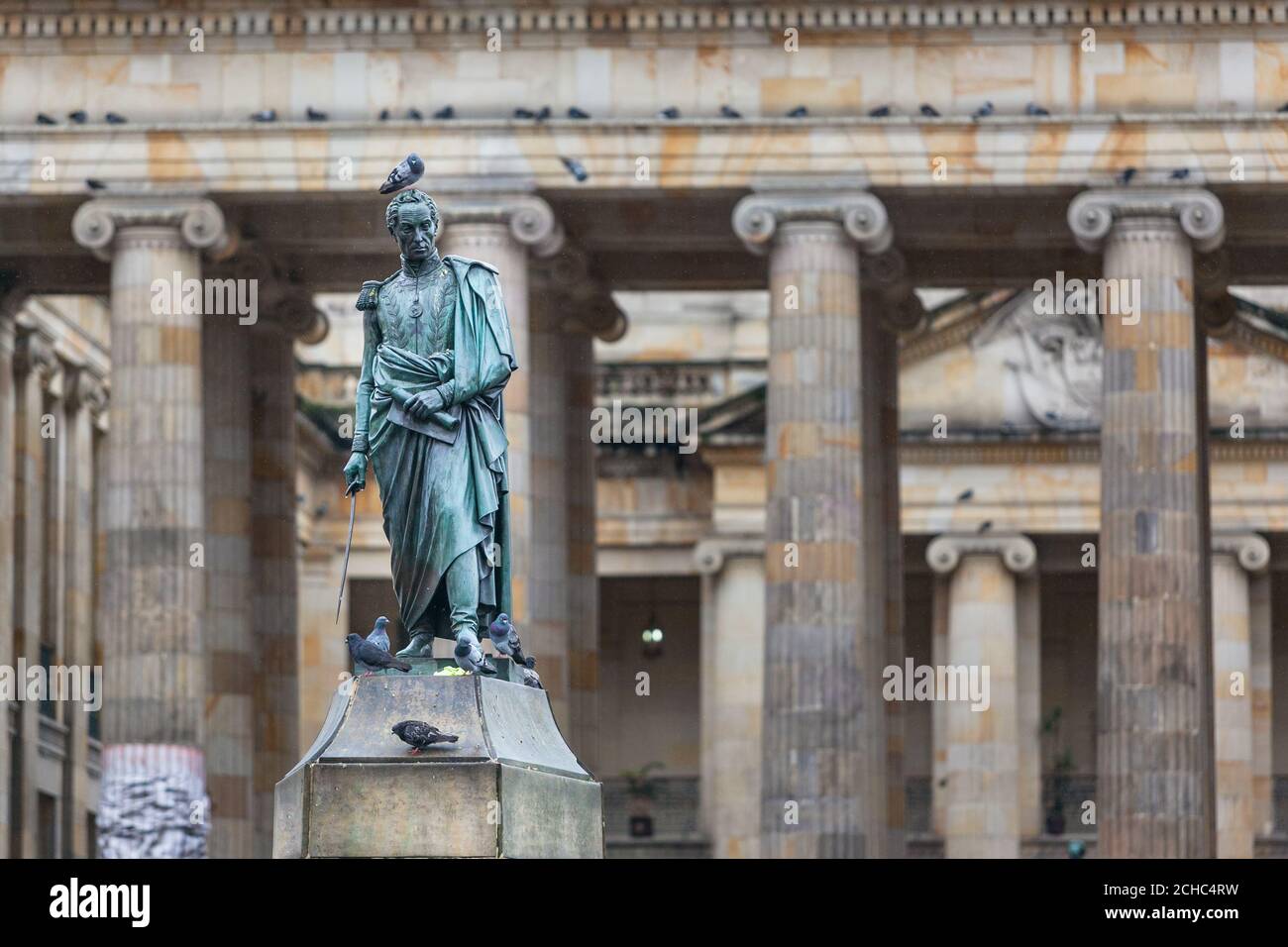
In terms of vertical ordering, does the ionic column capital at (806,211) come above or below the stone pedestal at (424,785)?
above

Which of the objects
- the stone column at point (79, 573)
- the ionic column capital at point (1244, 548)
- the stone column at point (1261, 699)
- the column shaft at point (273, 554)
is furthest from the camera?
the stone column at point (1261, 699)

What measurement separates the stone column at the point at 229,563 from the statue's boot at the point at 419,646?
36.7m

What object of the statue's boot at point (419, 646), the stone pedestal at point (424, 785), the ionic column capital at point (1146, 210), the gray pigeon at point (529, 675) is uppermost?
the ionic column capital at point (1146, 210)

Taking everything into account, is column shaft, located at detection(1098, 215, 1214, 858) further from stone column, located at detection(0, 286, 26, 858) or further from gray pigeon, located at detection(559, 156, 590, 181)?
stone column, located at detection(0, 286, 26, 858)

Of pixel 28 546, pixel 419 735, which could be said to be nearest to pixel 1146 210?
pixel 28 546

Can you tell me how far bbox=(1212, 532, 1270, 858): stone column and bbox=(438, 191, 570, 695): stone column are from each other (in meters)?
23.9

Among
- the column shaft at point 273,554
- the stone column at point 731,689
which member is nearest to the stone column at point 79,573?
the column shaft at point 273,554

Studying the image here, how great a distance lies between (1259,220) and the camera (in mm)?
66125

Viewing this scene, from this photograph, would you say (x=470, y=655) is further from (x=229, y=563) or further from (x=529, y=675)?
(x=229, y=563)

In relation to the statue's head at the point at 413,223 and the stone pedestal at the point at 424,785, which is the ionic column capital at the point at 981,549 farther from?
the stone pedestal at the point at 424,785

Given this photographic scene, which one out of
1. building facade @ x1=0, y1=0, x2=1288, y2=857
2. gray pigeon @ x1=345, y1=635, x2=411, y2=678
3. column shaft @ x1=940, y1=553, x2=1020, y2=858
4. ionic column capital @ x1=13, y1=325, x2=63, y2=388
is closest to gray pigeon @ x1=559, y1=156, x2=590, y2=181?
building facade @ x1=0, y1=0, x2=1288, y2=857

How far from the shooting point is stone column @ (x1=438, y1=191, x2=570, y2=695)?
6347 cm

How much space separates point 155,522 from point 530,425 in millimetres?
7206

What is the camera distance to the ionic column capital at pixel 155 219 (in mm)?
63688
